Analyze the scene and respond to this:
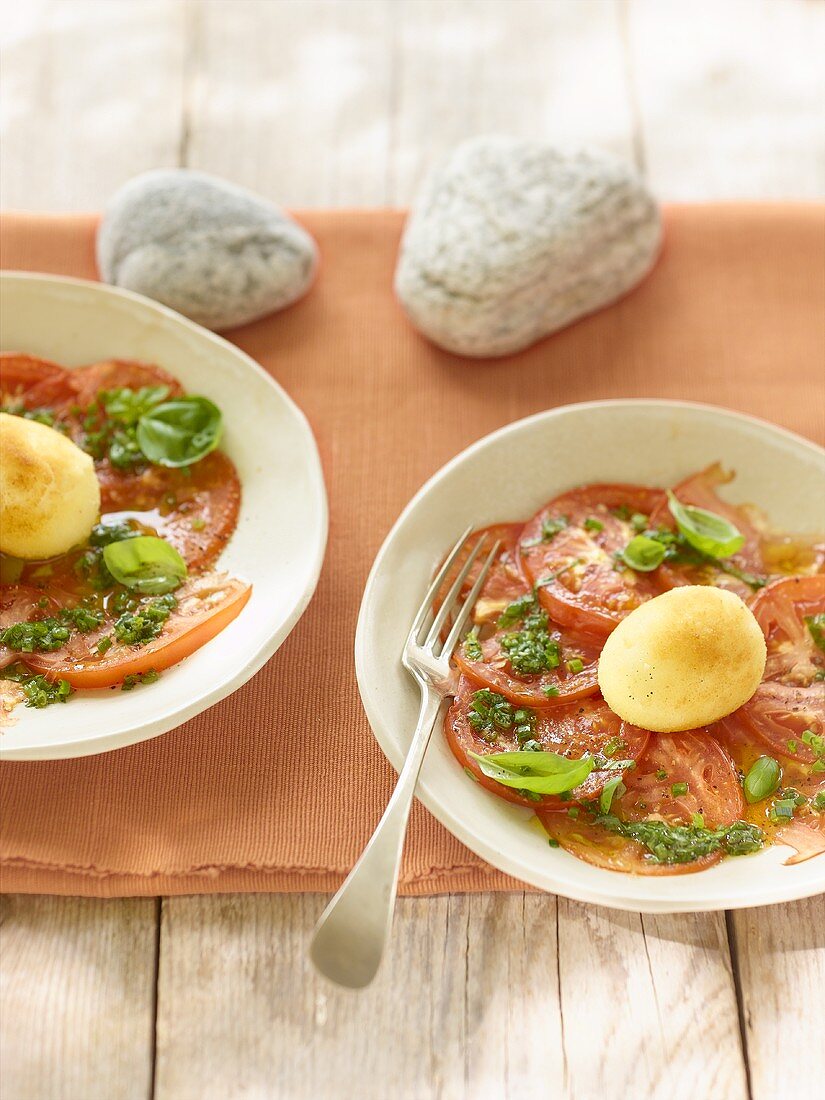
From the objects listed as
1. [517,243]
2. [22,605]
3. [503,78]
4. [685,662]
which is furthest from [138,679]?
[503,78]

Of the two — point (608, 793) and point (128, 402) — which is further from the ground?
point (128, 402)

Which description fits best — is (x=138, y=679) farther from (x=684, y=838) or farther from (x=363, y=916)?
(x=684, y=838)

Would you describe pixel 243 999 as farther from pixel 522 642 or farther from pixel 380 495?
pixel 380 495

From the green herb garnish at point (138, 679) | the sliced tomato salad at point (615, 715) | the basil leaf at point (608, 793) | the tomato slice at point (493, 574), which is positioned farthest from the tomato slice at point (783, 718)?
the green herb garnish at point (138, 679)

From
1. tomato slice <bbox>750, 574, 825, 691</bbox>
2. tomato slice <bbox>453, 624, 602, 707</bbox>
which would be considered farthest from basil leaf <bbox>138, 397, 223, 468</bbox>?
tomato slice <bbox>750, 574, 825, 691</bbox>

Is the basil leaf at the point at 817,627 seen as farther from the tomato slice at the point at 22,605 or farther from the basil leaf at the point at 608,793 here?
the tomato slice at the point at 22,605

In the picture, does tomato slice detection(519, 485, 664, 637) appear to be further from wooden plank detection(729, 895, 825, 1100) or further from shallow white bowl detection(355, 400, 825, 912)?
wooden plank detection(729, 895, 825, 1100)
